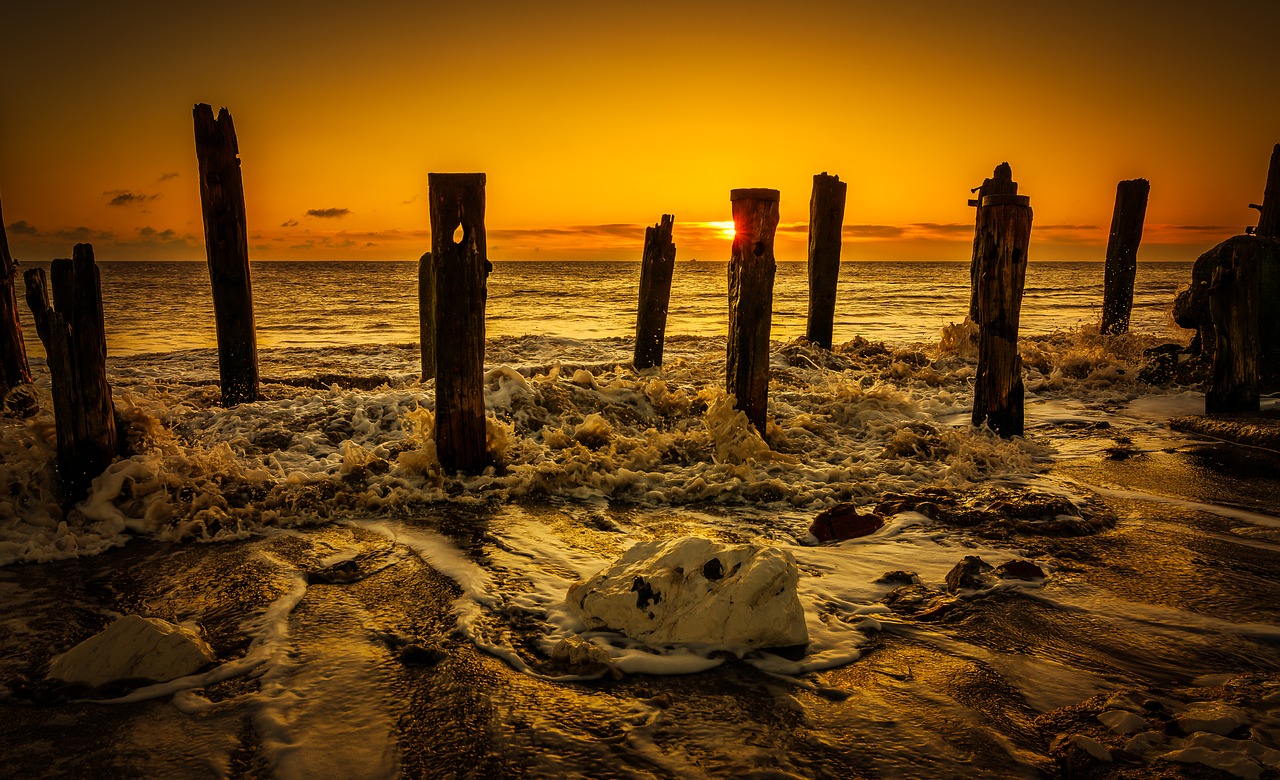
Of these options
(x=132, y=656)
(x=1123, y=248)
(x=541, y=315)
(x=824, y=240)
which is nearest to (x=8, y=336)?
(x=132, y=656)

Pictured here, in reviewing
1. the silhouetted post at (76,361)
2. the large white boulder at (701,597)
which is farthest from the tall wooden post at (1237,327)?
the silhouetted post at (76,361)

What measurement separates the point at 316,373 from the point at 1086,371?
1389 centimetres

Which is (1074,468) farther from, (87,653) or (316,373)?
(316,373)

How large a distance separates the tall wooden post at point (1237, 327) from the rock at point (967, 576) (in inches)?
245

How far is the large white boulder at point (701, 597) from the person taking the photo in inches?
157

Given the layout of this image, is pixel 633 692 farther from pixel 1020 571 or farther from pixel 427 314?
pixel 427 314

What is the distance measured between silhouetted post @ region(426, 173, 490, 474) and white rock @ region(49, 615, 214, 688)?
3412mm

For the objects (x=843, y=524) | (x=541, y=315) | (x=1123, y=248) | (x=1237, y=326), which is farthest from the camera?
(x=541, y=315)

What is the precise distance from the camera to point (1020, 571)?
4805mm

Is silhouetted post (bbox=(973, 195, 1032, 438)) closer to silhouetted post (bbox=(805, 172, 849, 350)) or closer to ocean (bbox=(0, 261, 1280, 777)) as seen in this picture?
ocean (bbox=(0, 261, 1280, 777))

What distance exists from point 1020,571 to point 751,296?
3867 millimetres

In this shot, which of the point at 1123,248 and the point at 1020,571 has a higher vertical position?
the point at 1123,248

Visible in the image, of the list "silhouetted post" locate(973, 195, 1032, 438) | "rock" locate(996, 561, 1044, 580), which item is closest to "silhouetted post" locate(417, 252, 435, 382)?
"silhouetted post" locate(973, 195, 1032, 438)

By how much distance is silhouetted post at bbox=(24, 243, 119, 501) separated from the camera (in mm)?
6094
